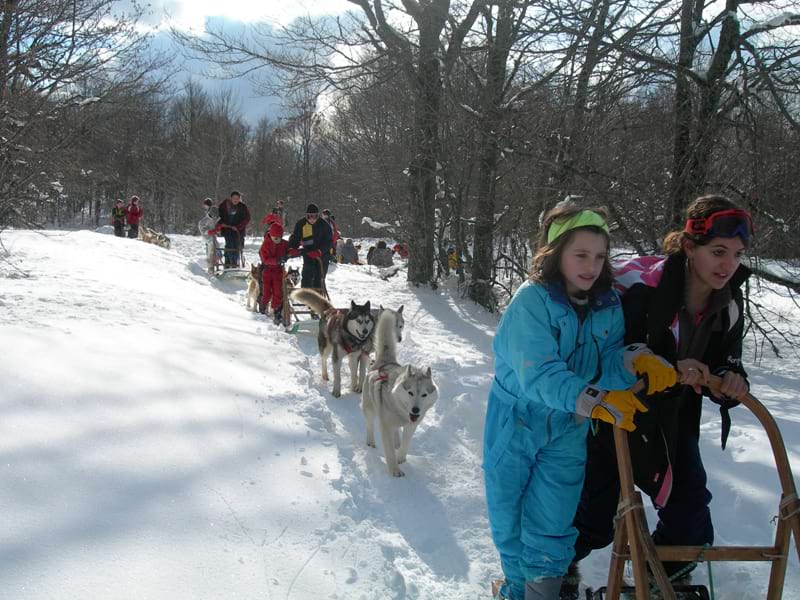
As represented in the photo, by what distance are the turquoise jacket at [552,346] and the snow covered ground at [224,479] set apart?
1.27m

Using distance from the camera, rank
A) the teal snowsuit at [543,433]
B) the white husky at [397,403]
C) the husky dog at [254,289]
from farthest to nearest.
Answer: the husky dog at [254,289], the white husky at [397,403], the teal snowsuit at [543,433]

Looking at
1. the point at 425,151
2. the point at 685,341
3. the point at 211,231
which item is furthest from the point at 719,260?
the point at 211,231

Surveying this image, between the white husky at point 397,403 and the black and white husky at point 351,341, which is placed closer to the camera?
the white husky at point 397,403

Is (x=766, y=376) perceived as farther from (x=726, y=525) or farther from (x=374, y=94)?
(x=374, y=94)

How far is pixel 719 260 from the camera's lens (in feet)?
6.63

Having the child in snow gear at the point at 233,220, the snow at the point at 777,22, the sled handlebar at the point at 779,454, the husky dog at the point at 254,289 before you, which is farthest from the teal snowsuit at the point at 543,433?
the child in snow gear at the point at 233,220

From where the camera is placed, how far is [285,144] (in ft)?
146

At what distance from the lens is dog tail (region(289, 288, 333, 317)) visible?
23.6 ft

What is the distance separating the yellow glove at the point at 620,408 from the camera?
5.89 feet

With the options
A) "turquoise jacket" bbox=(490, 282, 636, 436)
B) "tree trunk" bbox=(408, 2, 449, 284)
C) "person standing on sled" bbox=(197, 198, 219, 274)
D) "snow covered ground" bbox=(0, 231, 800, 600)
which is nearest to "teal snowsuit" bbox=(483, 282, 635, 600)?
"turquoise jacket" bbox=(490, 282, 636, 436)

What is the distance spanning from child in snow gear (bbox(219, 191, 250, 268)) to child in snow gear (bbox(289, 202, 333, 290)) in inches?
204

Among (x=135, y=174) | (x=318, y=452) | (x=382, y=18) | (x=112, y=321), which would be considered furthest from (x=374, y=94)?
(x=135, y=174)

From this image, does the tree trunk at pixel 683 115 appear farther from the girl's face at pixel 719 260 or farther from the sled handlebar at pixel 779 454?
the sled handlebar at pixel 779 454

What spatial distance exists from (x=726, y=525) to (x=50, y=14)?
8661mm
